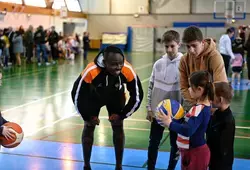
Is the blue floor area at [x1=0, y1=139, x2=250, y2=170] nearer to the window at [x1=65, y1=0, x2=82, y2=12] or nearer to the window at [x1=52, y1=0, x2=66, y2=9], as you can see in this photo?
the window at [x1=52, y1=0, x2=66, y2=9]

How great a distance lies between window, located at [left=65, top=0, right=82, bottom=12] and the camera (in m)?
28.2

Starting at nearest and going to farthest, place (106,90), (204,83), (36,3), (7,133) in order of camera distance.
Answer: (204,83)
(7,133)
(106,90)
(36,3)

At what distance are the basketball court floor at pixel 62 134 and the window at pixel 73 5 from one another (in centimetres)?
1762

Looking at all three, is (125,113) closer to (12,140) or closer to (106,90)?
(106,90)

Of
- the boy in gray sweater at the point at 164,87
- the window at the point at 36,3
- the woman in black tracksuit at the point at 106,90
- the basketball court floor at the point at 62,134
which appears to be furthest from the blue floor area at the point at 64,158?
the window at the point at 36,3

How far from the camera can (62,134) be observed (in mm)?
6391

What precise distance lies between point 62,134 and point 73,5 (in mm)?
23983

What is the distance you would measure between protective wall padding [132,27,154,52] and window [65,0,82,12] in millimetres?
4684

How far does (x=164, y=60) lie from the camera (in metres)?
4.25

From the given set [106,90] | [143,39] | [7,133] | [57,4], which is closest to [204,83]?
[106,90]

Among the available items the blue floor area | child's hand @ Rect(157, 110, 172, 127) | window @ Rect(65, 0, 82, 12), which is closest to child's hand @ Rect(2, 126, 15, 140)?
the blue floor area

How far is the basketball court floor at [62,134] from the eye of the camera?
5000 millimetres

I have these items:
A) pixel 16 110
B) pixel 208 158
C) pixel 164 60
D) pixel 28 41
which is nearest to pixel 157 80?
pixel 164 60

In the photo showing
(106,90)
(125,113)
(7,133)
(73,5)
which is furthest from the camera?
(73,5)
